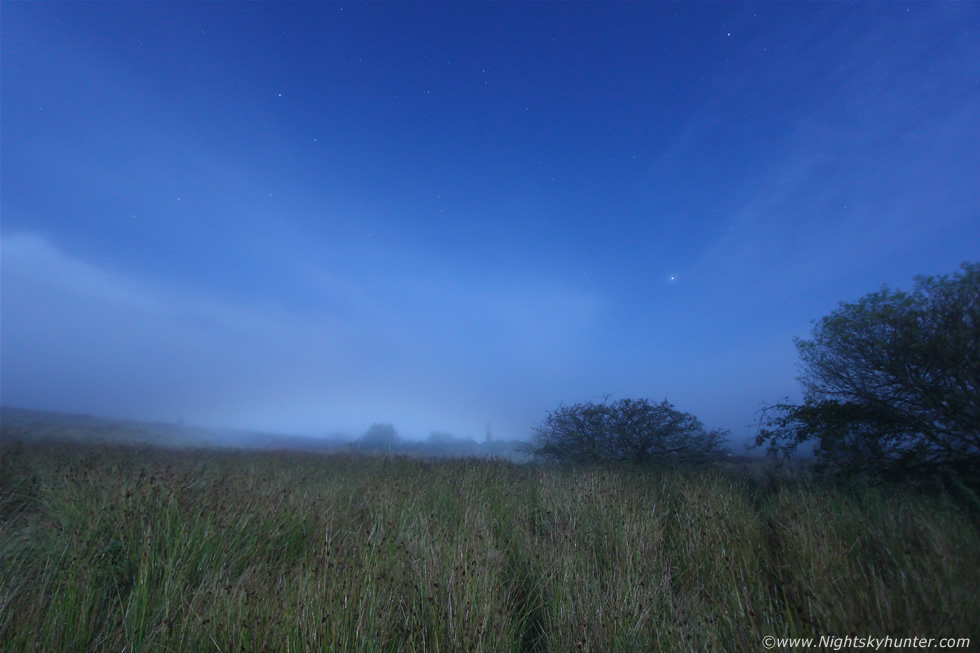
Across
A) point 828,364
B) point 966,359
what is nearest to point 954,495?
point 966,359

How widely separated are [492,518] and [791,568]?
357 centimetres

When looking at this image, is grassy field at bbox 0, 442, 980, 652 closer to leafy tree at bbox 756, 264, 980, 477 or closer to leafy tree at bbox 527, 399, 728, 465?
leafy tree at bbox 756, 264, 980, 477

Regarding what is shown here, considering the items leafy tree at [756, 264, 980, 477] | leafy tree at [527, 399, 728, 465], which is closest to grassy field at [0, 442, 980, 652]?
A: leafy tree at [756, 264, 980, 477]

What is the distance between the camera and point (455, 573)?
3.29 m

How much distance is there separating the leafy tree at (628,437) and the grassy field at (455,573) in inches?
219

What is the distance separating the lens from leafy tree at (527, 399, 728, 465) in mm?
12141

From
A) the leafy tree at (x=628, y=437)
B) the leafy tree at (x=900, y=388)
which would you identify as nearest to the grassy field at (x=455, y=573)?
the leafy tree at (x=900, y=388)

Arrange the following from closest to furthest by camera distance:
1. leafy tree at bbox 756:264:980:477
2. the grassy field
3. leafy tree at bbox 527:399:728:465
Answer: the grassy field
leafy tree at bbox 756:264:980:477
leafy tree at bbox 527:399:728:465

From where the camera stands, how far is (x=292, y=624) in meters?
2.64

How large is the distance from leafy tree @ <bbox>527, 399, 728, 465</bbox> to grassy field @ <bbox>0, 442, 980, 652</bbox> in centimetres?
555

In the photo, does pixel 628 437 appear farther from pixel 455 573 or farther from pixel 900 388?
pixel 455 573

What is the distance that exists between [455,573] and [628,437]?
10.7m

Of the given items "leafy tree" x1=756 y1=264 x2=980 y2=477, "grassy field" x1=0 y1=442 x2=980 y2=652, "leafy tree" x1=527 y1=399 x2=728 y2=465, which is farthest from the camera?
"leafy tree" x1=527 y1=399 x2=728 y2=465

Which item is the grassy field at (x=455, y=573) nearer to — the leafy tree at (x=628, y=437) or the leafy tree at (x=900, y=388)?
the leafy tree at (x=900, y=388)
